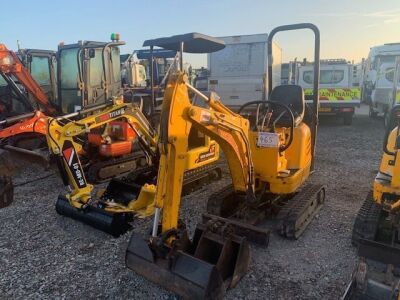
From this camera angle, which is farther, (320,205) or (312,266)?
(320,205)

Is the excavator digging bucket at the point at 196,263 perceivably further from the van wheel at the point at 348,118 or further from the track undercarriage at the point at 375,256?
the van wheel at the point at 348,118

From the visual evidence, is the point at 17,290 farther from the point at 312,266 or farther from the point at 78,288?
the point at 312,266

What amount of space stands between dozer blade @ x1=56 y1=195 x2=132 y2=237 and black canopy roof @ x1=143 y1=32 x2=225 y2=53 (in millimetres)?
2137

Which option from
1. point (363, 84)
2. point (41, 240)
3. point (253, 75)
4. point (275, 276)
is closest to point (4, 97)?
point (41, 240)

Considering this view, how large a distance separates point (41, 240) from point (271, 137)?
3.11m

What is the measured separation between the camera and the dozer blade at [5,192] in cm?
541

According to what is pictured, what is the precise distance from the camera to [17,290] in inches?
132

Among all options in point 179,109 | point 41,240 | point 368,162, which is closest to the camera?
point 179,109

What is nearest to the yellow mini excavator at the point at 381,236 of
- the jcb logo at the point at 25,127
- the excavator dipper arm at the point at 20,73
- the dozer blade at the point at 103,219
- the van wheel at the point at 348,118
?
the dozer blade at the point at 103,219

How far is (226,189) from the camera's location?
477cm

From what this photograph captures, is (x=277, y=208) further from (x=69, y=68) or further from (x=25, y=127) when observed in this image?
(x=69, y=68)

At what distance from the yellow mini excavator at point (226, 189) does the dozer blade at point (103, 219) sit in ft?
3.70

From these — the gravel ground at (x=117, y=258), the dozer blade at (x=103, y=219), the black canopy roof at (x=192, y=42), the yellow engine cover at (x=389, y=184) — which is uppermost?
the black canopy roof at (x=192, y=42)

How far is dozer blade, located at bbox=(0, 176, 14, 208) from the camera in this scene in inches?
213
